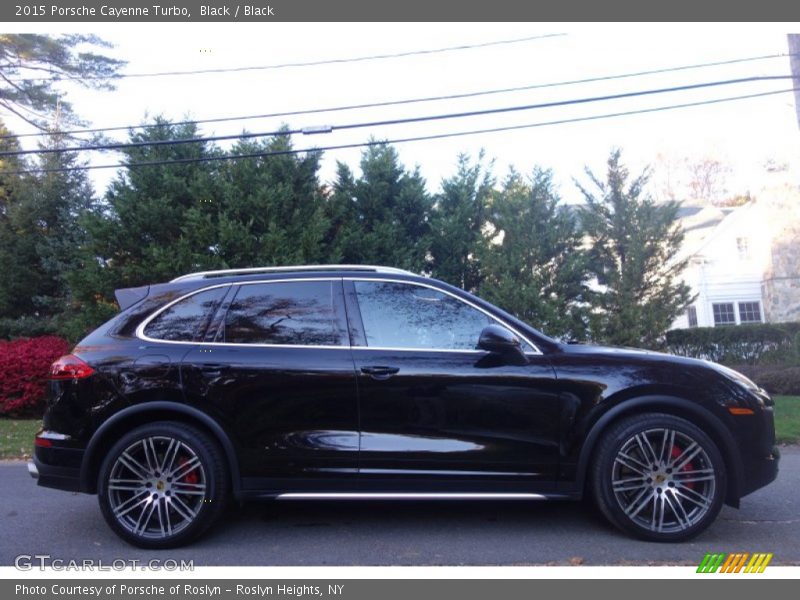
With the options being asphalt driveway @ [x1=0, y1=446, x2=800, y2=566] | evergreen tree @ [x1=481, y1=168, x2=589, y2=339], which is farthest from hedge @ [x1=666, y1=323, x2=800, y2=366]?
asphalt driveway @ [x1=0, y1=446, x2=800, y2=566]

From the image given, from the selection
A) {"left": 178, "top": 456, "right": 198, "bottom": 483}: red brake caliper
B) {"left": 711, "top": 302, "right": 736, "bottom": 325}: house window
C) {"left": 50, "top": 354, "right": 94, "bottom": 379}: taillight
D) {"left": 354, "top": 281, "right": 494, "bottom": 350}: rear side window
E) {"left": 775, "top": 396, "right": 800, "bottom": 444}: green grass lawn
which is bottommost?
{"left": 775, "top": 396, "right": 800, "bottom": 444}: green grass lawn

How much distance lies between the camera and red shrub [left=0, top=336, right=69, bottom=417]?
35.7 ft

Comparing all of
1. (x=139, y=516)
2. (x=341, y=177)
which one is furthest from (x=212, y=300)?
(x=341, y=177)

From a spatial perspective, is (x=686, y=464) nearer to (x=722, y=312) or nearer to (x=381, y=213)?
(x=381, y=213)

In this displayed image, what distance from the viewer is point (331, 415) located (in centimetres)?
429

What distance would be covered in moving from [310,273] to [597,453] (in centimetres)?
237

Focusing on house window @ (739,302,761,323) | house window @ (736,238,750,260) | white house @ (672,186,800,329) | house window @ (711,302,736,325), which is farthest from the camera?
house window @ (736,238,750,260)

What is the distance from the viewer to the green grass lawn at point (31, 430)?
811cm

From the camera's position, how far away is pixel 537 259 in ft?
40.1

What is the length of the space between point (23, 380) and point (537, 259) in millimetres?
9395

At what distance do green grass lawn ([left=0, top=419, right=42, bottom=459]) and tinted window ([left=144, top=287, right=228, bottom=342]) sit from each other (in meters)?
4.73

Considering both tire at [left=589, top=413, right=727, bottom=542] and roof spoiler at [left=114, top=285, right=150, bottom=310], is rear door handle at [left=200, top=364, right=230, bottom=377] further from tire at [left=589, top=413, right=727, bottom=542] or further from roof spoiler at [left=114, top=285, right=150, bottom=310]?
tire at [left=589, top=413, right=727, bottom=542]

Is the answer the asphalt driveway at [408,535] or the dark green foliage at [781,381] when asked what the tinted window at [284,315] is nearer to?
the asphalt driveway at [408,535]

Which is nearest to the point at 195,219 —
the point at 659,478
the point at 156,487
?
the point at 156,487
